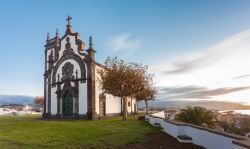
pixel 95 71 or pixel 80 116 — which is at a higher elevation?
pixel 95 71

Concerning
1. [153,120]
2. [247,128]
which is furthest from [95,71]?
[247,128]

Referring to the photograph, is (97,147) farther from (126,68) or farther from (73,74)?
(73,74)

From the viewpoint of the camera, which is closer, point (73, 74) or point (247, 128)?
point (247, 128)

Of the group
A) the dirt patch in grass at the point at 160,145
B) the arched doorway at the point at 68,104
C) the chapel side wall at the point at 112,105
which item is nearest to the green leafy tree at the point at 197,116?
the dirt patch in grass at the point at 160,145

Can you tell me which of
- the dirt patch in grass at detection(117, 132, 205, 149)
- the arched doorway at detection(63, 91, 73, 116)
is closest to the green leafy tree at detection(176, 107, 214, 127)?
the dirt patch in grass at detection(117, 132, 205, 149)

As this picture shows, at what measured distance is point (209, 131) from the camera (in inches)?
345

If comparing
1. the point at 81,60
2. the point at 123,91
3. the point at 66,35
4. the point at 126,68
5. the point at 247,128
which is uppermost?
the point at 66,35

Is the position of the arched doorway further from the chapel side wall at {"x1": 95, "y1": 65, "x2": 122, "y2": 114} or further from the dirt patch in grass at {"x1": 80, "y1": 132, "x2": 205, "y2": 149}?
the dirt patch in grass at {"x1": 80, "y1": 132, "x2": 205, "y2": 149}

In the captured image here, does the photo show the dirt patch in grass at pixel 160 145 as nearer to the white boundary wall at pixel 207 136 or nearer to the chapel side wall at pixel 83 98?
the white boundary wall at pixel 207 136

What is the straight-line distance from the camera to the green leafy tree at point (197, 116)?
19298mm

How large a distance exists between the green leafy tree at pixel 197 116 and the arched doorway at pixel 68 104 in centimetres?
1815

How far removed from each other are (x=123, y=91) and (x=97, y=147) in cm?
1567

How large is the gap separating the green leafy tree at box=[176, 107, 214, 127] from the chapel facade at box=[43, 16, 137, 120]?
45.9ft

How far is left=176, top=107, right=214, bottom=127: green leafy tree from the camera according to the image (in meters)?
19.3
